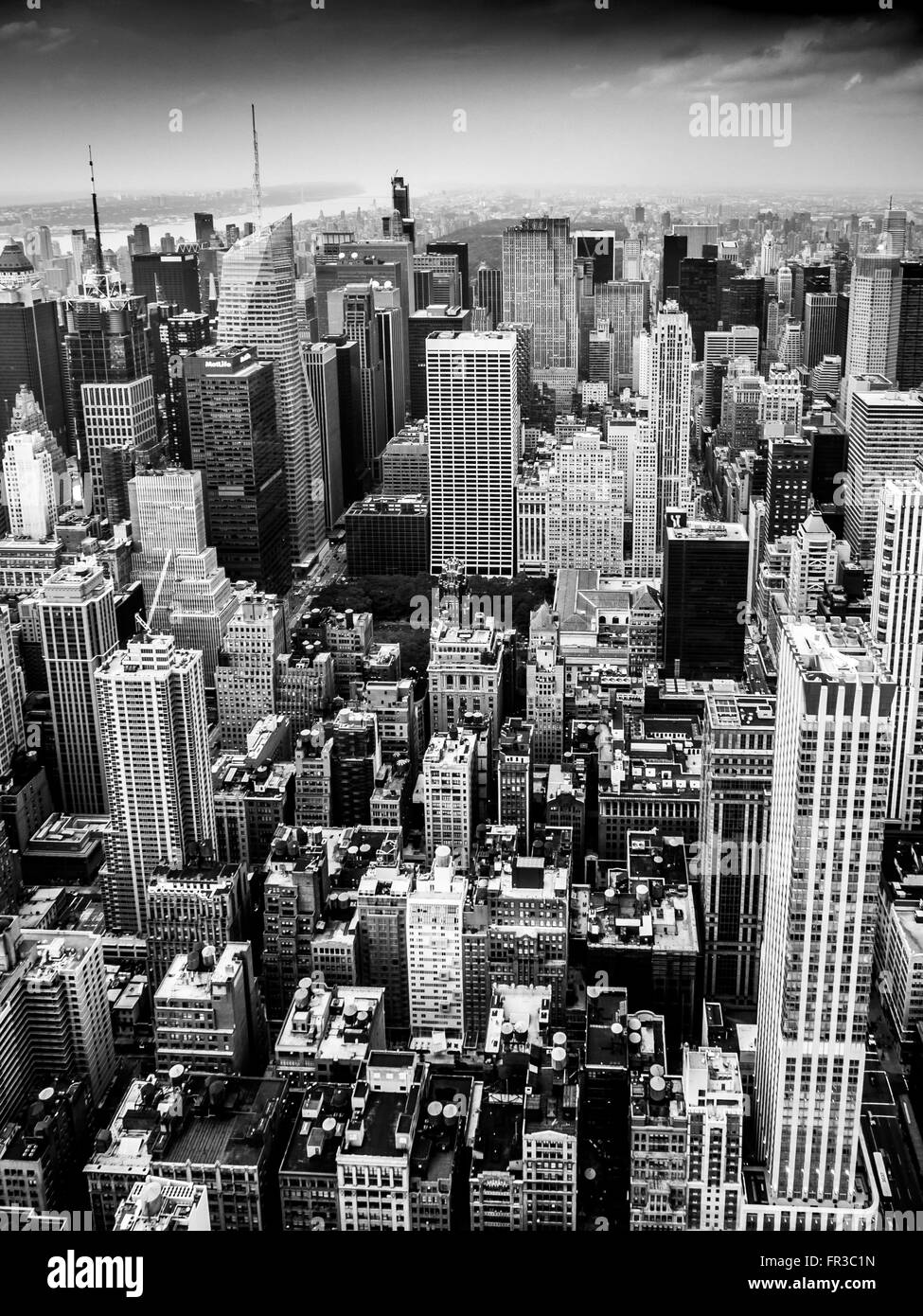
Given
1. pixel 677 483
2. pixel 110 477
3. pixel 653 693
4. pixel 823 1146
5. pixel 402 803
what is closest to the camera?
pixel 823 1146

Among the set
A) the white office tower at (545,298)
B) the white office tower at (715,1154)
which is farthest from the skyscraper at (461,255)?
the white office tower at (715,1154)

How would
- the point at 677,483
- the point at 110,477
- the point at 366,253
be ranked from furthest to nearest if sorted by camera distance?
the point at 677,483 → the point at 110,477 → the point at 366,253

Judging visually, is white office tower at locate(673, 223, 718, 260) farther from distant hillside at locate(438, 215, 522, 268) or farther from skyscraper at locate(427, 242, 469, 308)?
skyscraper at locate(427, 242, 469, 308)

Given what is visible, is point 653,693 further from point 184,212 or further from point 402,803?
point 184,212

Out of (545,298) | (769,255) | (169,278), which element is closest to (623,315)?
(545,298)

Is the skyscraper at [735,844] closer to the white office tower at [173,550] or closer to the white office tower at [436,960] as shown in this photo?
the white office tower at [436,960]

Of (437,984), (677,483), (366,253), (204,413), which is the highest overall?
(366,253)
